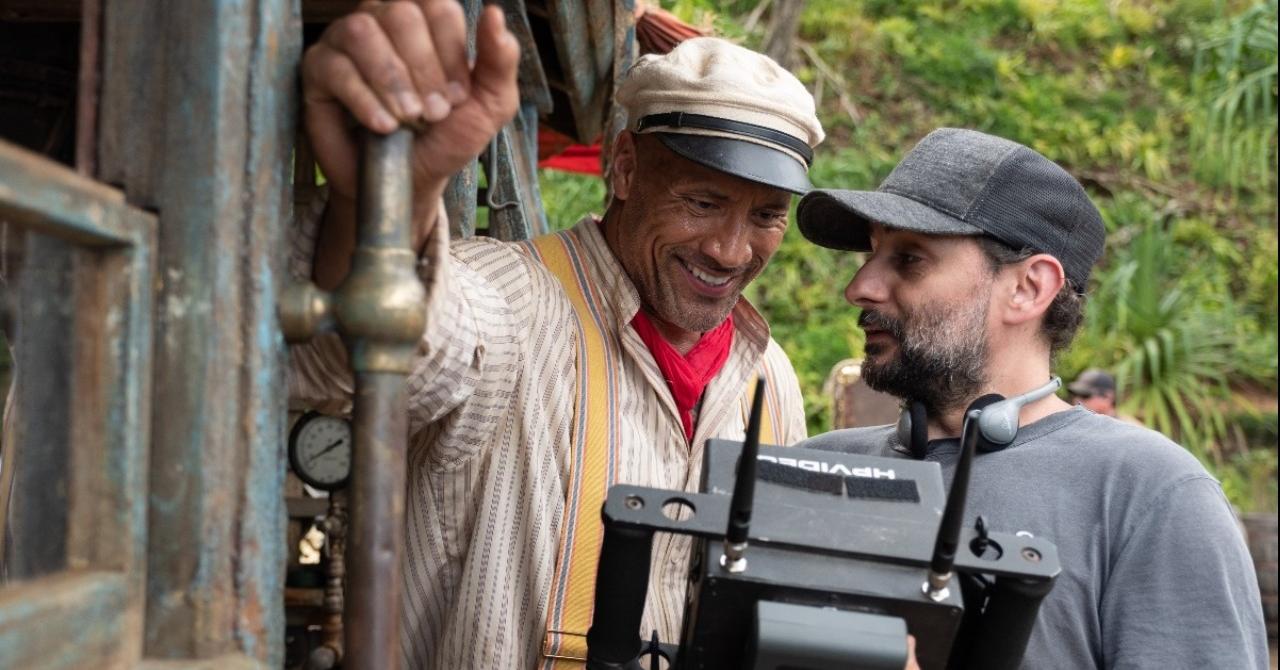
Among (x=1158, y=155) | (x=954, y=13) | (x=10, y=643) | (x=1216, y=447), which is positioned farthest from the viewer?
(x=954, y=13)

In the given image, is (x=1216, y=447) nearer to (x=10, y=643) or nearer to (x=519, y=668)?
(x=519, y=668)

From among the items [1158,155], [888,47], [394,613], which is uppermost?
[888,47]

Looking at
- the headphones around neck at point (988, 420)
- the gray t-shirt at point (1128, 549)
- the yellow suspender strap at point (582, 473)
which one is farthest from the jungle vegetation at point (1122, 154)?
the gray t-shirt at point (1128, 549)

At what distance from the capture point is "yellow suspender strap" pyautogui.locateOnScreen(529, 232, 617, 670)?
6.42 feet

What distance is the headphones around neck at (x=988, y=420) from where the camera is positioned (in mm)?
1955

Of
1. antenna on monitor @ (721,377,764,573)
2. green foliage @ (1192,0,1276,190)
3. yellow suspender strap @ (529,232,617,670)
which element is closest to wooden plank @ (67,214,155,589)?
antenna on monitor @ (721,377,764,573)

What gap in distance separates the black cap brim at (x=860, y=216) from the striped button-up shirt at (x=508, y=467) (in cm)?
42

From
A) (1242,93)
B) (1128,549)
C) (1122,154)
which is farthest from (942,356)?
(1122,154)

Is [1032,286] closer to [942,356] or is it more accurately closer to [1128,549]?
[942,356]

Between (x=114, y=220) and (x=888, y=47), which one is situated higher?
(x=888, y=47)

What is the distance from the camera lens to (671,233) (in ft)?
7.84

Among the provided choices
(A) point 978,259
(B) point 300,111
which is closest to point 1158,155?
(A) point 978,259

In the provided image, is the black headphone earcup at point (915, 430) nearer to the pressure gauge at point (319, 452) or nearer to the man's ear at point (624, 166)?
the man's ear at point (624, 166)

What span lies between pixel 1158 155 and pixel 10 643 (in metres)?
12.6
